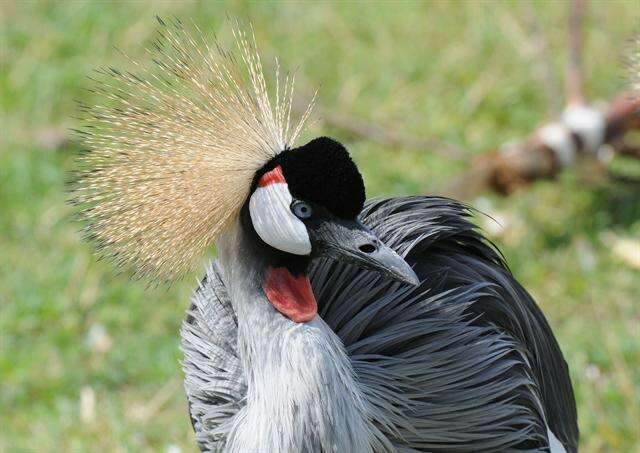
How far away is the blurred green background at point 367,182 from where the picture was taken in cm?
266

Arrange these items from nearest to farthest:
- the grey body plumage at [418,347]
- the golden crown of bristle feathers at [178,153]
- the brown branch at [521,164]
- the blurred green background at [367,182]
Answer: the golden crown of bristle feathers at [178,153] < the grey body plumage at [418,347] < the blurred green background at [367,182] < the brown branch at [521,164]

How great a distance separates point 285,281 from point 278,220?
114 millimetres

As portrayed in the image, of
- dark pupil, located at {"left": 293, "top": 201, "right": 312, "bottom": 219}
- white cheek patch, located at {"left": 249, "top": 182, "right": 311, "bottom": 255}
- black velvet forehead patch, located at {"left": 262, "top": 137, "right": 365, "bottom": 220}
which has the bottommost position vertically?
white cheek patch, located at {"left": 249, "top": 182, "right": 311, "bottom": 255}

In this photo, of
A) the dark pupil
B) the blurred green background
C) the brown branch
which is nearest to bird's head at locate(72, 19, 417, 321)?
the dark pupil

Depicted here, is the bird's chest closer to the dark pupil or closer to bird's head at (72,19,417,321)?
bird's head at (72,19,417,321)

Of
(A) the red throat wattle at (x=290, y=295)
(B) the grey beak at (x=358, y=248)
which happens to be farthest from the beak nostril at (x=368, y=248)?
(A) the red throat wattle at (x=290, y=295)

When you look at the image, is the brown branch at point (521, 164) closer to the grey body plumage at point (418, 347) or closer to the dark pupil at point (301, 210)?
the grey body plumage at point (418, 347)

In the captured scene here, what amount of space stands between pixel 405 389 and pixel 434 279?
0.80 feet

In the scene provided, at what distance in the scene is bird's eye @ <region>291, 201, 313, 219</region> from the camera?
160cm

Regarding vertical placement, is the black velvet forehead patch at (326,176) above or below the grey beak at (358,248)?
above

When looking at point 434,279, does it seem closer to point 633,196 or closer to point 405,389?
point 405,389

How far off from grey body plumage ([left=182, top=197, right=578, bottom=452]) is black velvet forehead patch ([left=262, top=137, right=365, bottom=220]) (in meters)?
0.26

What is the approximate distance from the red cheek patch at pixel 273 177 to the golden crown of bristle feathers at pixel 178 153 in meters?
0.02

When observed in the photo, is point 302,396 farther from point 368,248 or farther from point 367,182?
point 367,182
